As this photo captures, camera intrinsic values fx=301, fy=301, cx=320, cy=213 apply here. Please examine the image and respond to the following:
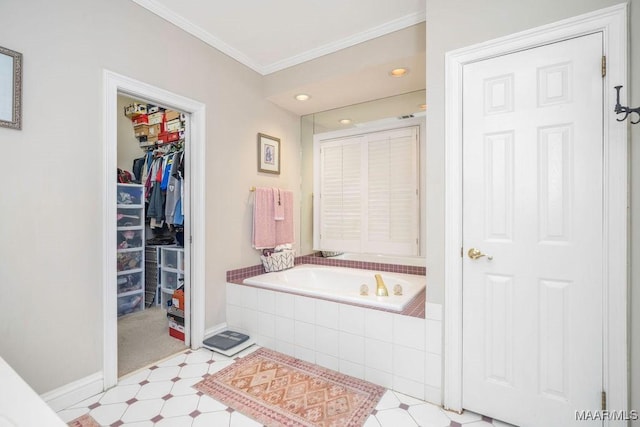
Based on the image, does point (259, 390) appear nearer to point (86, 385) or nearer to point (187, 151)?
point (86, 385)

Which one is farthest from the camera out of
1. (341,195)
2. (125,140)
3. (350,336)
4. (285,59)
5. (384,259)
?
(125,140)

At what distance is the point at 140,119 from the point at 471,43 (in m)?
3.71

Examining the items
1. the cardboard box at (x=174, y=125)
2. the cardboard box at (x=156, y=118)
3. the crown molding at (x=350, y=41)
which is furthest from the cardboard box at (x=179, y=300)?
the crown molding at (x=350, y=41)

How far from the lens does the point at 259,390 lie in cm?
194

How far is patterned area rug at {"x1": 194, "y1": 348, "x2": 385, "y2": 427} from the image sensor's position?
5.55ft

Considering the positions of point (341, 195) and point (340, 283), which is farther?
point (341, 195)

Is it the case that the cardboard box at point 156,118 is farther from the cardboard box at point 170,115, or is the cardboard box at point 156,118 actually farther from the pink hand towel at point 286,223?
the pink hand towel at point 286,223

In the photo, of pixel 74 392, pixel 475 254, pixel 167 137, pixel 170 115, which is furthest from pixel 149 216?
pixel 475 254

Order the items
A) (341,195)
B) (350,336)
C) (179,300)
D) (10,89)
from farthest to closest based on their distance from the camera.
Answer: (341,195) → (179,300) → (350,336) → (10,89)

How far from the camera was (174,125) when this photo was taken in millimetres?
3453

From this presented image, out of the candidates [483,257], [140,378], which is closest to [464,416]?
[483,257]

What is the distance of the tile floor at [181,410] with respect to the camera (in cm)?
165

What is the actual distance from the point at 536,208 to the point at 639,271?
18.8 inches

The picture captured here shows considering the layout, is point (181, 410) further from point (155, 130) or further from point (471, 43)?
point (155, 130)
